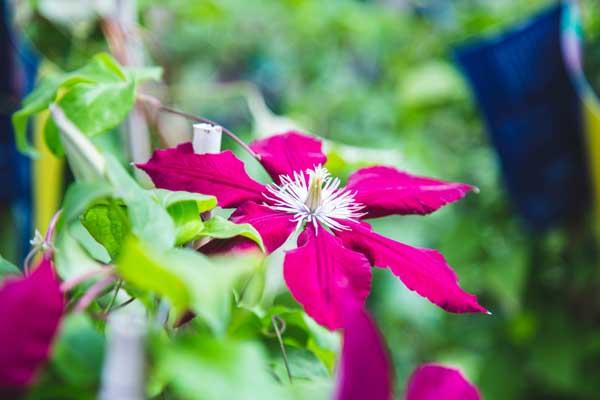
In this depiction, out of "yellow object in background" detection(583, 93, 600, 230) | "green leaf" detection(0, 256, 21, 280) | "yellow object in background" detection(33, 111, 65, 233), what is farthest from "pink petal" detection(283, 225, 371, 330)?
"yellow object in background" detection(583, 93, 600, 230)

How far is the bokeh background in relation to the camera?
3.01 ft

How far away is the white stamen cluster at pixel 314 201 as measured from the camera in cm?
33

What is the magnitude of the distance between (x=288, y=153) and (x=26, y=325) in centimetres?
20

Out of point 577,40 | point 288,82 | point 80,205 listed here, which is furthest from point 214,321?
point 288,82

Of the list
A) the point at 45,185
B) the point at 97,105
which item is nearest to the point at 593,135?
the point at 45,185

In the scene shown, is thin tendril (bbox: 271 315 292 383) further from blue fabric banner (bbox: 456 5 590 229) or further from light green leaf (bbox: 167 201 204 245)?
blue fabric banner (bbox: 456 5 590 229)

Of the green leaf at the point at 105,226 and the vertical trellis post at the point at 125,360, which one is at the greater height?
the green leaf at the point at 105,226

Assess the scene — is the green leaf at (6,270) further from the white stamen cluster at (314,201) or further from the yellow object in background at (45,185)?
the yellow object in background at (45,185)

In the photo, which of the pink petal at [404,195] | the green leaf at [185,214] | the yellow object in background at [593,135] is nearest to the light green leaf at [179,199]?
the green leaf at [185,214]

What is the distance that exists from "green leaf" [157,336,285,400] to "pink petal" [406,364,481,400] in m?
0.07

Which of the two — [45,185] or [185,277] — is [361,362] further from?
[45,185]

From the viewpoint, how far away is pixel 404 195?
337 millimetres

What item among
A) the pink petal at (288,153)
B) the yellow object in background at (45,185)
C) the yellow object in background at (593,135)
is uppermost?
the yellow object in background at (593,135)

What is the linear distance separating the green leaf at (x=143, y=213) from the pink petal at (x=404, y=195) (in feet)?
0.45
